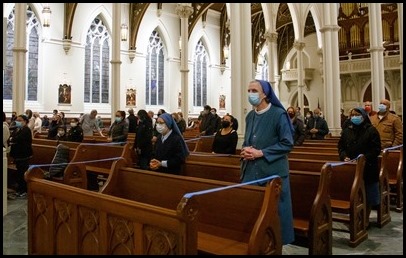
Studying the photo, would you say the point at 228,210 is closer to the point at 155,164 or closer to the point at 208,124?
the point at 155,164

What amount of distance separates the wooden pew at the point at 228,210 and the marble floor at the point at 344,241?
1351mm

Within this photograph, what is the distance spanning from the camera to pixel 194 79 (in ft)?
89.7

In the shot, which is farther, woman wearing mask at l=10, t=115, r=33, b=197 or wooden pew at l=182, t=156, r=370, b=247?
woman wearing mask at l=10, t=115, r=33, b=197

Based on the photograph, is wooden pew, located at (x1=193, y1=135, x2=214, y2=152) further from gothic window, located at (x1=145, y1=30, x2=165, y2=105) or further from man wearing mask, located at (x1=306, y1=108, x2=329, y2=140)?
gothic window, located at (x1=145, y1=30, x2=165, y2=105)

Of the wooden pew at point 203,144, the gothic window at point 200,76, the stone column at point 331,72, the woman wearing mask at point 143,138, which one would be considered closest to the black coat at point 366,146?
the wooden pew at point 203,144

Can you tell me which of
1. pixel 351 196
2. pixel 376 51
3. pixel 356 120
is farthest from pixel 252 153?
pixel 376 51

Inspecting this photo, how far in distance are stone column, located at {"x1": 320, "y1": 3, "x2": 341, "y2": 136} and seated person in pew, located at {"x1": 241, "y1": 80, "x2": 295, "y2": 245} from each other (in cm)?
1053

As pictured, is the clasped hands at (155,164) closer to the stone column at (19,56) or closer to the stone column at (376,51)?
the stone column at (19,56)

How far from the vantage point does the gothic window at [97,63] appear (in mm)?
21703

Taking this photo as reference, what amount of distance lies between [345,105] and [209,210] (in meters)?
26.2

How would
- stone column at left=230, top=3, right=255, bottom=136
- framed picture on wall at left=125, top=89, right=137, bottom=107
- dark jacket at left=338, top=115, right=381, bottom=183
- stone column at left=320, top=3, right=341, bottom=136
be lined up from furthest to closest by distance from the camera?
framed picture on wall at left=125, top=89, right=137, bottom=107
stone column at left=320, top=3, right=341, bottom=136
stone column at left=230, top=3, right=255, bottom=136
dark jacket at left=338, top=115, right=381, bottom=183

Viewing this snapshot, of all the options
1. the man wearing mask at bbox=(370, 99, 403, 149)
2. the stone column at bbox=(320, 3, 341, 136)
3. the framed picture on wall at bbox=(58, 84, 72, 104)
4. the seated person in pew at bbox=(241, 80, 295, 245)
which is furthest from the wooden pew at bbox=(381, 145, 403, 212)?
the framed picture on wall at bbox=(58, 84, 72, 104)

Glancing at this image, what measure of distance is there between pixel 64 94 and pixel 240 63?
45.0 feet

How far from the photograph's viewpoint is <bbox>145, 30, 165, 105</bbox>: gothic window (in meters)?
24.5
